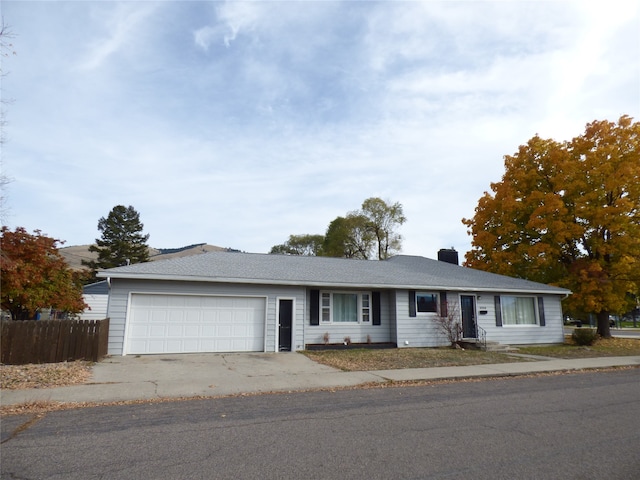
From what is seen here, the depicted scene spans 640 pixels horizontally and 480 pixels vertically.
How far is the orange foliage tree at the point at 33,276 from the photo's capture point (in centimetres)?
1500

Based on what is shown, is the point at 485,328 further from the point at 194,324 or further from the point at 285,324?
the point at 194,324

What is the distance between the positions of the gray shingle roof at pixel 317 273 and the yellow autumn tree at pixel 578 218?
2853mm

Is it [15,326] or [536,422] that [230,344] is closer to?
[15,326]

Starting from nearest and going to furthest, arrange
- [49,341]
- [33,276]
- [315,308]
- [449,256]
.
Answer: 1. [49,341]
2. [33,276]
3. [315,308]
4. [449,256]

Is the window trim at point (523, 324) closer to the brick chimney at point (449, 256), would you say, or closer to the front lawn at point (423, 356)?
the front lawn at point (423, 356)

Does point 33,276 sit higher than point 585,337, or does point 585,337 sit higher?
point 33,276

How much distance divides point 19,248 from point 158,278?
6.15 metres

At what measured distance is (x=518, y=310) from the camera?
1984 cm

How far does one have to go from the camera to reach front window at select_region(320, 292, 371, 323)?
1709cm

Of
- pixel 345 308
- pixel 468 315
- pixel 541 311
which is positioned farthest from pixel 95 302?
pixel 541 311

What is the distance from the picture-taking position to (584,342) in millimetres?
19266

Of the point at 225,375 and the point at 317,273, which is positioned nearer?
the point at 225,375

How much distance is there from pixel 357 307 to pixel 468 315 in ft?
18.0

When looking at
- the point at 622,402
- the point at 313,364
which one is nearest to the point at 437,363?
the point at 313,364
